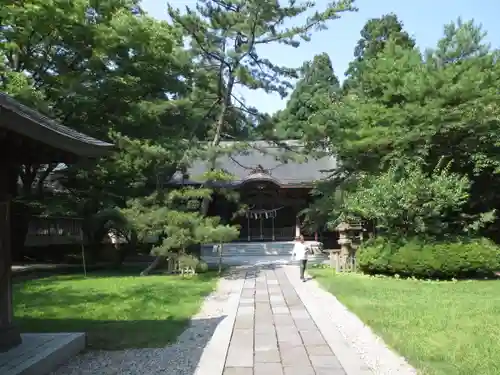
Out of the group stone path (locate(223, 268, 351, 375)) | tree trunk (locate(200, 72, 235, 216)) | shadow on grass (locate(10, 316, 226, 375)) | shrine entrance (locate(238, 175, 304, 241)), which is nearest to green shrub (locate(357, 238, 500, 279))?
stone path (locate(223, 268, 351, 375))

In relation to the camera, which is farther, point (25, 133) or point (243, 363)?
point (243, 363)

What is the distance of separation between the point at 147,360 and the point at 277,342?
1.76 m

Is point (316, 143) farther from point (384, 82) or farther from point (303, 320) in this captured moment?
point (303, 320)

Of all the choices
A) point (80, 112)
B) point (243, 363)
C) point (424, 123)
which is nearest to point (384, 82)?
point (424, 123)

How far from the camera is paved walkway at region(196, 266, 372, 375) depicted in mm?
5273

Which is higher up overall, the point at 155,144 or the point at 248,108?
the point at 248,108

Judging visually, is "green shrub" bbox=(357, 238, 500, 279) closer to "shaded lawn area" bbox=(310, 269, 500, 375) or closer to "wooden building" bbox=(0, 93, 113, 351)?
"shaded lawn area" bbox=(310, 269, 500, 375)

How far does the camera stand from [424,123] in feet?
48.4

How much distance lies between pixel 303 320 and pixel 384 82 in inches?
447

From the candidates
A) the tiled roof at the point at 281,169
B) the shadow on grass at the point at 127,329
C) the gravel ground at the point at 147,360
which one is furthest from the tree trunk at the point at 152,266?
the tiled roof at the point at 281,169

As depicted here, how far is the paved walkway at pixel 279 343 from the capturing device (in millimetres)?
5273

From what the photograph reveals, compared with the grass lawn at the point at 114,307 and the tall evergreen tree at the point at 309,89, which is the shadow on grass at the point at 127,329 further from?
the tall evergreen tree at the point at 309,89

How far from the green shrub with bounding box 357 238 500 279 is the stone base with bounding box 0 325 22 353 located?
10.8 m

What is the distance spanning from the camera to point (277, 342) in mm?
6465
